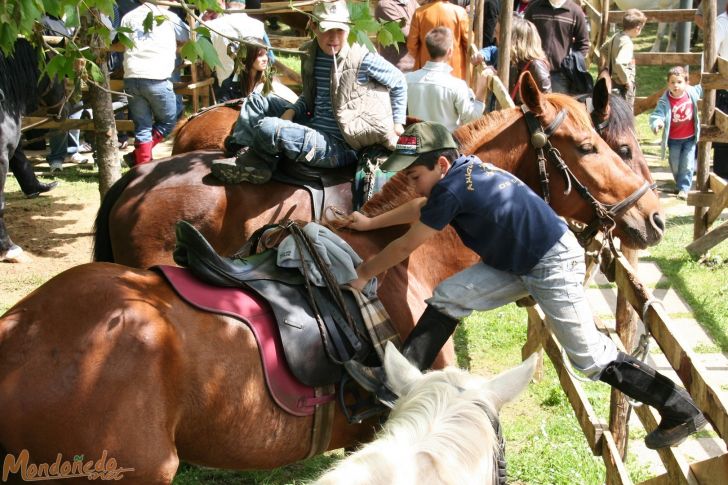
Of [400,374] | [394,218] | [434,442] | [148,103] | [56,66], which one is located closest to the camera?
[434,442]

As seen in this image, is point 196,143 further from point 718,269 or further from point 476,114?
point 718,269

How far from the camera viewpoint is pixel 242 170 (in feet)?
17.0

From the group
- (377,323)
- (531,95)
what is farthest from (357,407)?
(531,95)

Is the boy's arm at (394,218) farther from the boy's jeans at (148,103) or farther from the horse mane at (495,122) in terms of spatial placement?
the boy's jeans at (148,103)

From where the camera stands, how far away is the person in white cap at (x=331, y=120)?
507 centimetres

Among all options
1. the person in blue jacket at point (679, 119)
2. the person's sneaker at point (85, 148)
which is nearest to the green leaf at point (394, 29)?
the person in blue jacket at point (679, 119)

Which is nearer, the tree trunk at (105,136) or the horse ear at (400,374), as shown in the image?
the horse ear at (400,374)

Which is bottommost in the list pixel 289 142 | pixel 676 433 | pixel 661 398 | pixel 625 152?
pixel 676 433

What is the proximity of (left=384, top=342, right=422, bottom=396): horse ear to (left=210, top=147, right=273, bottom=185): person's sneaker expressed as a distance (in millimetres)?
2952

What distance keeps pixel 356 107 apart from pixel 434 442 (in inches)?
135

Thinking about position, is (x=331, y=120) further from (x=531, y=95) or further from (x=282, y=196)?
(x=531, y=95)

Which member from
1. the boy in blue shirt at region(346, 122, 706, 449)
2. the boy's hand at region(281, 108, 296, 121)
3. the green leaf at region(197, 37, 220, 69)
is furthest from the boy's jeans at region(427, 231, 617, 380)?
the boy's hand at region(281, 108, 296, 121)

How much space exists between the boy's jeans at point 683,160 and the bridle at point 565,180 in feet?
20.1

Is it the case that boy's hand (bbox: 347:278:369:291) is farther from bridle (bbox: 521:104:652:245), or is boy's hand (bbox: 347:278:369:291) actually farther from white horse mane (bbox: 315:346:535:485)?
bridle (bbox: 521:104:652:245)
